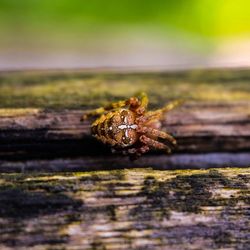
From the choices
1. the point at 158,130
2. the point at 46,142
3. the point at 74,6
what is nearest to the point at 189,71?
the point at 158,130

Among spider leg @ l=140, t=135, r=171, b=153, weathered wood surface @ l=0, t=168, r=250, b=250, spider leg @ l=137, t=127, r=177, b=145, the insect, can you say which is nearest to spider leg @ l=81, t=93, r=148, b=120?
the insect

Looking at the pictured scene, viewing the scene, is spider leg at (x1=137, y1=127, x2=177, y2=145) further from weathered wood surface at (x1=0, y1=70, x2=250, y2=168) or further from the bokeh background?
the bokeh background

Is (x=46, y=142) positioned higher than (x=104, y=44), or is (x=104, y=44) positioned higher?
(x=104, y=44)

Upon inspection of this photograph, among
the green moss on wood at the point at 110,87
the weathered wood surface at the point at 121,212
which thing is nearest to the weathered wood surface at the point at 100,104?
the green moss on wood at the point at 110,87

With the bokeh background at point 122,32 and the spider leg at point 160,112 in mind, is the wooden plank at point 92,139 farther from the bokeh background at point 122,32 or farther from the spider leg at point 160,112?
the bokeh background at point 122,32

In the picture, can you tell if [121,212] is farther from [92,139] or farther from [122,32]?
[122,32]

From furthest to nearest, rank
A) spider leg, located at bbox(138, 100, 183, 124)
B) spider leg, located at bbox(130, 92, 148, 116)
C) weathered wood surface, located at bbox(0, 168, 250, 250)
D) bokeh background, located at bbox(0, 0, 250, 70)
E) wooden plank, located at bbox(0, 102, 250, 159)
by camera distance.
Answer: bokeh background, located at bbox(0, 0, 250, 70), spider leg, located at bbox(130, 92, 148, 116), spider leg, located at bbox(138, 100, 183, 124), wooden plank, located at bbox(0, 102, 250, 159), weathered wood surface, located at bbox(0, 168, 250, 250)

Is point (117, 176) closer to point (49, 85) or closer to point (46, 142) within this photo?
point (46, 142)
